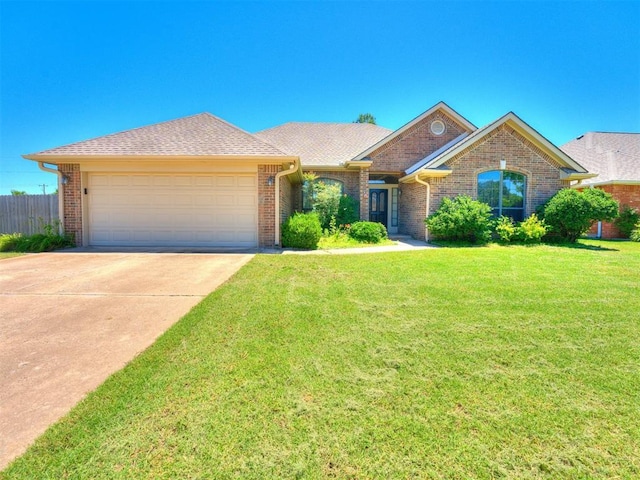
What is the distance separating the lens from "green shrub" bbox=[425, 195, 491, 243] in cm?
1098

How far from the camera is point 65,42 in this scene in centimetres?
1126

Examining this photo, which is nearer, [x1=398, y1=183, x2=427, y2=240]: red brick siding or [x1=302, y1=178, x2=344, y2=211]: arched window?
[x1=398, y1=183, x2=427, y2=240]: red brick siding

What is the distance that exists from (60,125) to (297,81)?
44.5 feet

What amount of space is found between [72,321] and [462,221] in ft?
36.6

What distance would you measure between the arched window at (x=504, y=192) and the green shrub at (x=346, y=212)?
526 cm

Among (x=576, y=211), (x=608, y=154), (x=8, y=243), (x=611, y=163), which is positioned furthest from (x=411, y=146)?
(x=8, y=243)

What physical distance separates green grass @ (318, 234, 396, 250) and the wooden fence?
11081 millimetres

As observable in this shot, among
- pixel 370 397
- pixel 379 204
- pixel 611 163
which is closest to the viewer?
pixel 370 397

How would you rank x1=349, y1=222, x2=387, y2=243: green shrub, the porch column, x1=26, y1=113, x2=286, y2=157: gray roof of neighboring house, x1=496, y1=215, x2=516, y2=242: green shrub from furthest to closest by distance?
the porch column
x1=349, y1=222, x2=387, y2=243: green shrub
x1=496, y1=215, x2=516, y2=242: green shrub
x1=26, y1=113, x2=286, y2=157: gray roof of neighboring house

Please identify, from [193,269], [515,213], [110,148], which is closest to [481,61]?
[515,213]

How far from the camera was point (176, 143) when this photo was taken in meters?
10.2

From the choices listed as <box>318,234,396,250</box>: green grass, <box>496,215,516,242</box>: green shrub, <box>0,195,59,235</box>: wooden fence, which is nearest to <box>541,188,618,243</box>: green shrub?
<box>496,215,516,242</box>: green shrub

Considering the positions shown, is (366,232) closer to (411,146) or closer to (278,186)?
(278,186)

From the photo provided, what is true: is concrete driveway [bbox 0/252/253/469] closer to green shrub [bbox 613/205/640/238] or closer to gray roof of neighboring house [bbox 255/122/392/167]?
gray roof of neighboring house [bbox 255/122/392/167]
